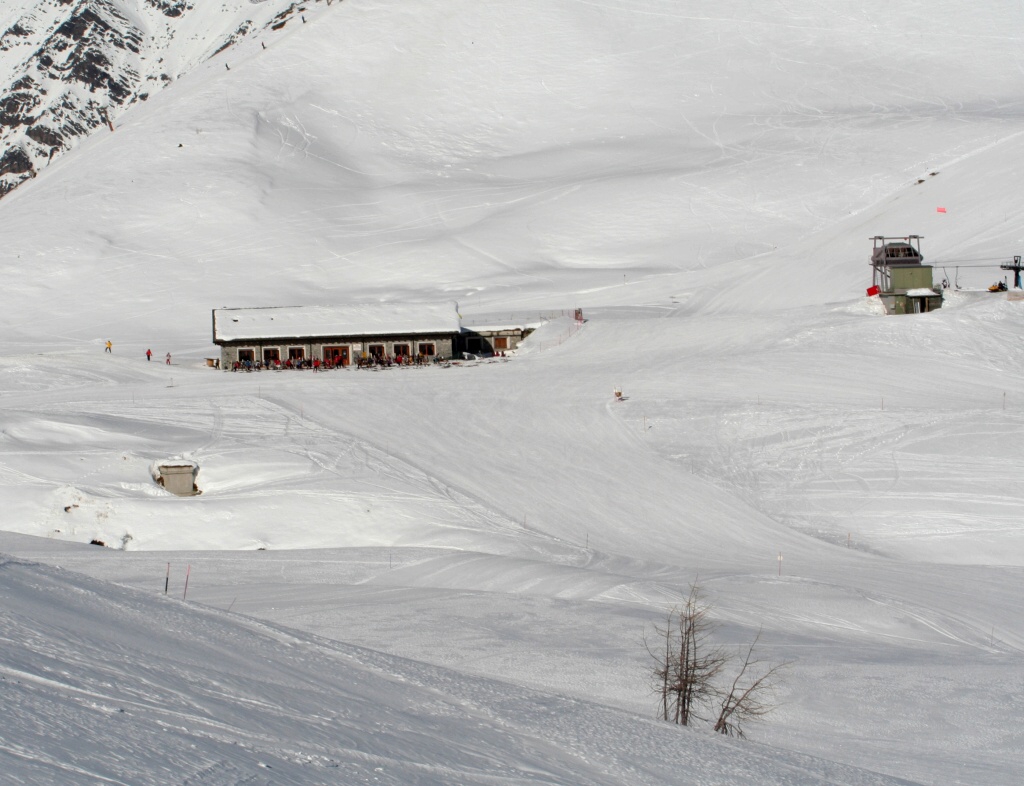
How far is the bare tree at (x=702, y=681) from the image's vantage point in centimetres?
1226

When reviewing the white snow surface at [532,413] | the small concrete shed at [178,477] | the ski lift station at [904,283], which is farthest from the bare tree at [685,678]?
the ski lift station at [904,283]

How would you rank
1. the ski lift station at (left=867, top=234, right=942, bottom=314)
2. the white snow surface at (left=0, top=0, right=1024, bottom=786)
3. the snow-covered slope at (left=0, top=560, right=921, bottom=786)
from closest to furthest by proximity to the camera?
the snow-covered slope at (left=0, top=560, right=921, bottom=786)
the white snow surface at (left=0, top=0, right=1024, bottom=786)
the ski lift station at (left=867, top=234, right=942, bottom=314)

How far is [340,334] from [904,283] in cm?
2573

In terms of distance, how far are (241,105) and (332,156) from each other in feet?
39.9

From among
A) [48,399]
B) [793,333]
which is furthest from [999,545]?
[48,399]

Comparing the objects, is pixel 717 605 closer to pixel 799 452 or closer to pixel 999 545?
pixel 999 545

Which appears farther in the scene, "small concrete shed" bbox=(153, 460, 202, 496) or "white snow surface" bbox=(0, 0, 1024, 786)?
"small concrete shed" bbox=(153, 460, 202, 496)

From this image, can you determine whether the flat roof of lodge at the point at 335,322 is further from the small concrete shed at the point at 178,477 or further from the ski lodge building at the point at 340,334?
the small concrete shed at the point at 178,477

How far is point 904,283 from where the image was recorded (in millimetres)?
52844

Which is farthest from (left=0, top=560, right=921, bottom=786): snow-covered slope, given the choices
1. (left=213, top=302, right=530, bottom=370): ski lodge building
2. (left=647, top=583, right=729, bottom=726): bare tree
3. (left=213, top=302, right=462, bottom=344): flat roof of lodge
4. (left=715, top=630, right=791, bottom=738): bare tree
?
(left=213, top=302, right=462, bottom=344): flat roof of lodge

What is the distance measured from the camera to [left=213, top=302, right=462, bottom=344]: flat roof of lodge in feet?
183

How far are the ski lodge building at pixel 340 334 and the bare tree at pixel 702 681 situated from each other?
1341 inches

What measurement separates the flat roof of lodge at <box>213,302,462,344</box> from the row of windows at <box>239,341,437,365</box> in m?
0.60

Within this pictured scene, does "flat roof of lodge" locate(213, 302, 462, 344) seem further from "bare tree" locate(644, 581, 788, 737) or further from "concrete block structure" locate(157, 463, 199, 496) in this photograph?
"bare tree" locate(644, 581, 788, 737)
